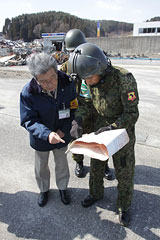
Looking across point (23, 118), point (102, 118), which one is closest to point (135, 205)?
point (102, 118)

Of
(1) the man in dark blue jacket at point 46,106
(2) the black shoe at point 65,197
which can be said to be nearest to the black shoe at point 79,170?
(2) the black shoe at point 65,197

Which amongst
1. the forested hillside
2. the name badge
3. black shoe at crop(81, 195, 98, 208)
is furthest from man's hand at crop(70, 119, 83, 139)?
the forested hillside

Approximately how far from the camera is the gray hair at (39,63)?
1.81m

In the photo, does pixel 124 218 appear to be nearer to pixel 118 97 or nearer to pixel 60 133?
pixel 60 133

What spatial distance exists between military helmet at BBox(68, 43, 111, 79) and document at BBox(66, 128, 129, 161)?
1.88 feet

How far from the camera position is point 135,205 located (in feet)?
8.52

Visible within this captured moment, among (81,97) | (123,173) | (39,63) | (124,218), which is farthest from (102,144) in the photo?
(81,97)

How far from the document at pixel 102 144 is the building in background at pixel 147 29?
65737 mm

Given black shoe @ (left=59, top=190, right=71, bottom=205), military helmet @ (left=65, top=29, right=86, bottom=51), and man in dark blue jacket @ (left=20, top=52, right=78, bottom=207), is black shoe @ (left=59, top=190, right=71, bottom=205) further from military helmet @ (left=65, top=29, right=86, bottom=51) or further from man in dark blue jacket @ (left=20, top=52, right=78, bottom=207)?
military helmet @ (left=65, top=29, right=86, bottom=51)

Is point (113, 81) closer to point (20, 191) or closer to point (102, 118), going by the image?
point (102, 118)

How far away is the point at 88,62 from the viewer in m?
1.82

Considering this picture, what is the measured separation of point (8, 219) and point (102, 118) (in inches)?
64.4

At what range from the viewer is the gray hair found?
1809 millimetres

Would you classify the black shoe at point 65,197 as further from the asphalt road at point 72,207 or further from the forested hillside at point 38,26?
the forested hillside at point 38,26
